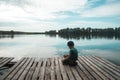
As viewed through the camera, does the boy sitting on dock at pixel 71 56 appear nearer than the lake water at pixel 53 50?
Yes

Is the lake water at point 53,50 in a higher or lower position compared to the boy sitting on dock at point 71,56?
lower

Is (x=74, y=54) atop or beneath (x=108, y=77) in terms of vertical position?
atop

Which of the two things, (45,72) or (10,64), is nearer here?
(45,72)

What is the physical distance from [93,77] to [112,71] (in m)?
1.69

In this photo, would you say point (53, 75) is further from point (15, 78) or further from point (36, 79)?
point (15, 78)

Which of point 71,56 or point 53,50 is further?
point 53,50

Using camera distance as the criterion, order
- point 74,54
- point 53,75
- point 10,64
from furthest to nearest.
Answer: point 10,64, point 74,54, point 53,75

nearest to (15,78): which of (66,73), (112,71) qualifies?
(66,73)

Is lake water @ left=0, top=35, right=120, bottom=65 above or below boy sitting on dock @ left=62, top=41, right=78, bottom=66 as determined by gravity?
below

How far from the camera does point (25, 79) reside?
8008mm

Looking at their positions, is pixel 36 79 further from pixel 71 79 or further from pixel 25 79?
pixel 71 79

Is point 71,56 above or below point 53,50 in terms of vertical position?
above

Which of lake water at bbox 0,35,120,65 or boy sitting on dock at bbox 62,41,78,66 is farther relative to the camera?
lake water at bbox 0,35,120,65

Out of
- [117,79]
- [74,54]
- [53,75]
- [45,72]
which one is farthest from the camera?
[74,54]
